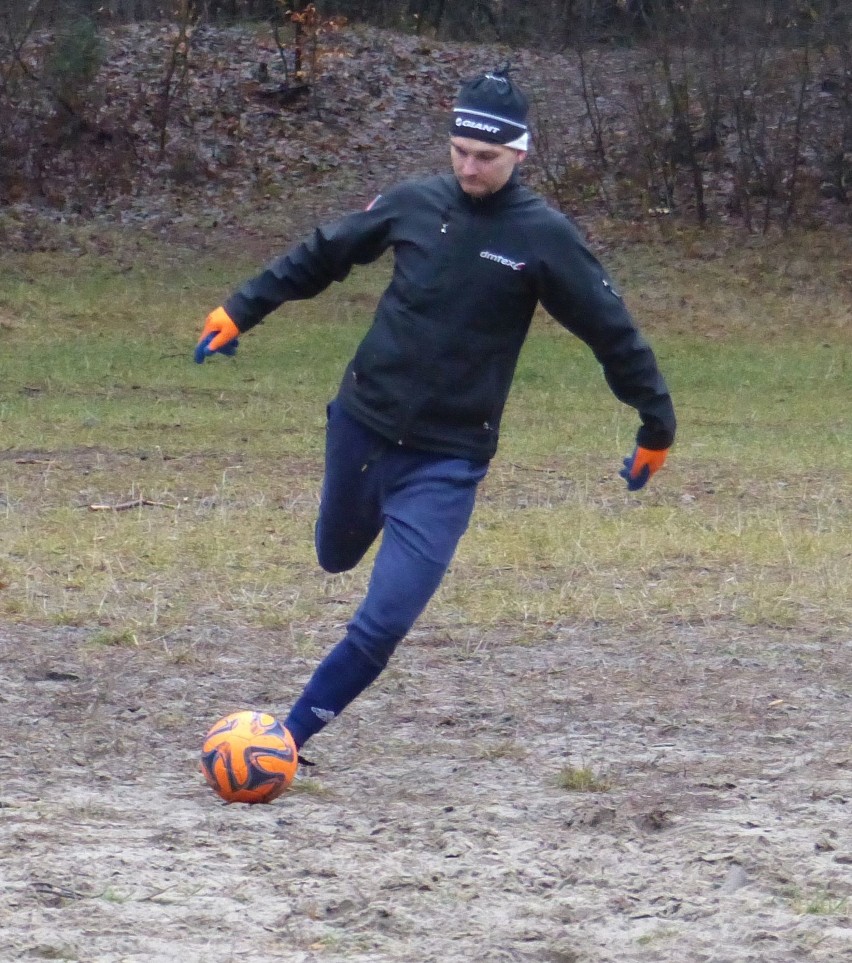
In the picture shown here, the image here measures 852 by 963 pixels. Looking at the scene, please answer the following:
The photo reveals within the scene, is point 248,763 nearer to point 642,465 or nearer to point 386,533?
point 386,533

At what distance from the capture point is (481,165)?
15.2 feet

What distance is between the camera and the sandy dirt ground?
11.8 ft

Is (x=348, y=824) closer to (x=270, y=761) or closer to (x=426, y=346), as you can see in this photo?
(x=270, y=761)

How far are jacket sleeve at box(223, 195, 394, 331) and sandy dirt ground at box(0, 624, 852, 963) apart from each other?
149 cm

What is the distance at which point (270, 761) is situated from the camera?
14.8 ft

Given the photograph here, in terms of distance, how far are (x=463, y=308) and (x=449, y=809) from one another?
1483 millimetres

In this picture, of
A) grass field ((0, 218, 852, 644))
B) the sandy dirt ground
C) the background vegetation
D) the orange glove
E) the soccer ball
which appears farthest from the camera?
the background vegetation

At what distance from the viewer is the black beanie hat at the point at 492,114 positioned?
4652 mm

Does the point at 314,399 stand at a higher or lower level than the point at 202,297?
higher

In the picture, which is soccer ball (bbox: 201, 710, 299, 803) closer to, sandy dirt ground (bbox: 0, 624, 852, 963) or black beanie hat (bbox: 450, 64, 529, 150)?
sandy dirt ground (bbox: 0, 624, 852, 963)

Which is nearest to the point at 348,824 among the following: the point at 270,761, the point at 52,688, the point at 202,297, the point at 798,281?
the point at 270,761

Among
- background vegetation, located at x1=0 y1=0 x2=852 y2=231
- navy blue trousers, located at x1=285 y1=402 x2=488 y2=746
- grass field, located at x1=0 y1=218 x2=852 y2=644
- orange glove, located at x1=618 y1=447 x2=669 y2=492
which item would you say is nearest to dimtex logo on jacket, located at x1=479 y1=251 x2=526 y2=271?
navy blue trousers, located at x1=285 y1=402 x2=488 y2=746

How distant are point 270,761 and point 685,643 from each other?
2.82 metres

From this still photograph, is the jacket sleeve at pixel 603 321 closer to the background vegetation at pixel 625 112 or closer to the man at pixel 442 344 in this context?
the man at pixel 442 344
